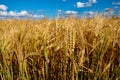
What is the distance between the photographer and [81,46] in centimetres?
135

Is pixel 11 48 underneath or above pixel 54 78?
above

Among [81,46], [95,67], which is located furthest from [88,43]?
[95,67]

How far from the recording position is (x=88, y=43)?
1363 millimetres

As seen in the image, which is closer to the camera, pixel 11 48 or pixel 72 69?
pixel 72 69

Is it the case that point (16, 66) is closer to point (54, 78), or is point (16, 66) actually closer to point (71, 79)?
point (54, 78)

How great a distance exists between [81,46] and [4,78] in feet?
1.70

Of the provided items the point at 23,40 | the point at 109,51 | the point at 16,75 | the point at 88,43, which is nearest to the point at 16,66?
the point at 16,75

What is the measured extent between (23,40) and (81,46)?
0.38 meters

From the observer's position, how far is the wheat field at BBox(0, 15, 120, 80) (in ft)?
4.20

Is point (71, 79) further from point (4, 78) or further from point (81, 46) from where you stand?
point (4, 78)

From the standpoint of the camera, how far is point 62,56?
132 cm

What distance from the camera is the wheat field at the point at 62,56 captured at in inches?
50.4

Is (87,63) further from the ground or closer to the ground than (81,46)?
closer to the ground

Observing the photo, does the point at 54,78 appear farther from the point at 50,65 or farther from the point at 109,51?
the point at 109,51
